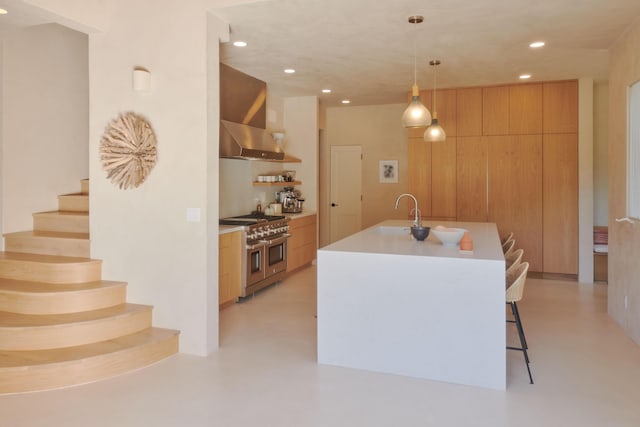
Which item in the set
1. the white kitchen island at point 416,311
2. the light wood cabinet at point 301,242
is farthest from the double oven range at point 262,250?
the white kitchen island at point 416,311

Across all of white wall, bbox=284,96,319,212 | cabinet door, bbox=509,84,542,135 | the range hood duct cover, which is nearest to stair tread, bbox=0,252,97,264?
the range hood duct cover

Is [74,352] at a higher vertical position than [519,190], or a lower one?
lower

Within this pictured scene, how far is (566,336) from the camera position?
159 inches

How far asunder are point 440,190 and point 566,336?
313 cm

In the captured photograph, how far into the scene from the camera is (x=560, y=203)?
6.31 metres

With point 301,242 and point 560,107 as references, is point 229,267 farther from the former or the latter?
point 560,107

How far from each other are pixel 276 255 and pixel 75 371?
323cm

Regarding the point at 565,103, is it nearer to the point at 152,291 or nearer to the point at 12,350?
the point at 152,291

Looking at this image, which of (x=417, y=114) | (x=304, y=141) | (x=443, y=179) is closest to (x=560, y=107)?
(x=443, y=179)

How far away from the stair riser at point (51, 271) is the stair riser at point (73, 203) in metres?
1.12

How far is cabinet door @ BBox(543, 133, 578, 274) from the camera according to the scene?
6250 millimetres

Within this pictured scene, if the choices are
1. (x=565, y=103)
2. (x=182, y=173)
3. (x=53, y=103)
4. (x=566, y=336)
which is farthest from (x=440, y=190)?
(x=53, y=103)

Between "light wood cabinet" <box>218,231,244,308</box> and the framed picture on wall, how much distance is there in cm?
377

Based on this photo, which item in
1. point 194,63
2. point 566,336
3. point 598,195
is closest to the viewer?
point 194,63
